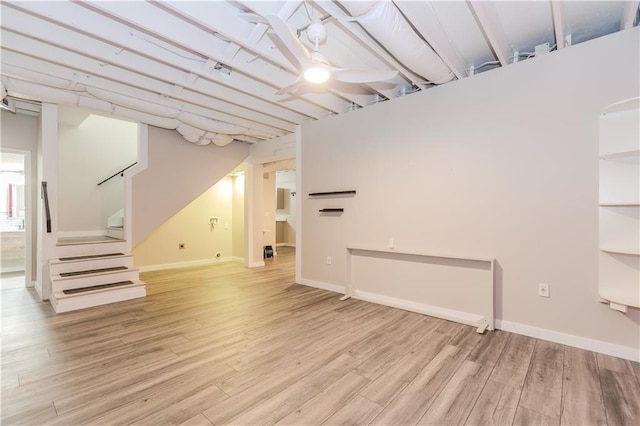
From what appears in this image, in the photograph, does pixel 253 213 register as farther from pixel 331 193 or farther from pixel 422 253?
pixel 422 253

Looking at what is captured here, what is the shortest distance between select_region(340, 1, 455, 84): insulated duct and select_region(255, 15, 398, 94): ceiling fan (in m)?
0.27

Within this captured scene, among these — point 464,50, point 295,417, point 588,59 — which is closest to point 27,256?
point 295,417

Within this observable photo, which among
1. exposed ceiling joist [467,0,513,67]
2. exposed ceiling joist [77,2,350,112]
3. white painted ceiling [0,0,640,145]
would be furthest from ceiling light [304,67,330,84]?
exposed ceiling joist [467,0,513,67]

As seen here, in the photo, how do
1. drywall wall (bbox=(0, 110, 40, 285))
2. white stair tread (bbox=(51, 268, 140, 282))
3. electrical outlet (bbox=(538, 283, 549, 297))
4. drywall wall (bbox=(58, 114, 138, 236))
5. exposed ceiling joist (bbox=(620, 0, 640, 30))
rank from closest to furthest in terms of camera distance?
exposed ceiling joist (bbox=(620, 0, 640, 30)), electrical outlet (bbox=(538, 283, 549, 297)), white stair tread (bbox=(51, 268, 140, 282)), drywall wall (bbox=(0, 110, 40, 285)), drywall wall (bbox=(58, 114, 138, 236))

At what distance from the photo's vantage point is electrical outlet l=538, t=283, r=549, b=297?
282 centimetres

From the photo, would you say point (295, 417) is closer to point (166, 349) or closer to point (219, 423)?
point (219, 423)

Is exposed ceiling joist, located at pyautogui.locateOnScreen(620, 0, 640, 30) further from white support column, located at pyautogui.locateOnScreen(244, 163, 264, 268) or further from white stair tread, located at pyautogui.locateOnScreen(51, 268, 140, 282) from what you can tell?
white stair tread, located at pyautogui.locateOnScreen(51, 268, 140, 282)

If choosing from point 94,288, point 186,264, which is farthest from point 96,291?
point 186,264

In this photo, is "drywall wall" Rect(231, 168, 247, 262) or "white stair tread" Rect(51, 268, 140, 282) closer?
"white stair tread" Rect(51, 268, 140, 282)

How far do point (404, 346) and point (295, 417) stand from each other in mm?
1286

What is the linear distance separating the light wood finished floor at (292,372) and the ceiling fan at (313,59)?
7.56 ft

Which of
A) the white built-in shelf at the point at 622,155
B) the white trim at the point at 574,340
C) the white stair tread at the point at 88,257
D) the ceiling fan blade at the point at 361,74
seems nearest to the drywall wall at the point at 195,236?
the white stair tread at the point at 88,257

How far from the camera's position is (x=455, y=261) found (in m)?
3.38

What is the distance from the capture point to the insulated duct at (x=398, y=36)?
2086 millimetres
